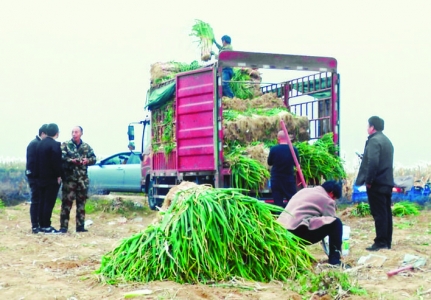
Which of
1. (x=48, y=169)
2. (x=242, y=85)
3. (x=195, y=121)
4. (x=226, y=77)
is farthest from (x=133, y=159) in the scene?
(x=48, y=169)

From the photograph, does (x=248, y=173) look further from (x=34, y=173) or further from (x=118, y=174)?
(x=118, y=174)

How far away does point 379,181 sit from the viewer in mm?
9492

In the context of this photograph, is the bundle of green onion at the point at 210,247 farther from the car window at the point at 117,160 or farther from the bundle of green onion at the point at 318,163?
the car window at the point at 117,160

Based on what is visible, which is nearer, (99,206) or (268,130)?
(268,130)

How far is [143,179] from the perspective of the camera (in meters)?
17.1

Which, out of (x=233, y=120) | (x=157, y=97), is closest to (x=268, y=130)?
(x=233, y=120)

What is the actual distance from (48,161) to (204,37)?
496cm

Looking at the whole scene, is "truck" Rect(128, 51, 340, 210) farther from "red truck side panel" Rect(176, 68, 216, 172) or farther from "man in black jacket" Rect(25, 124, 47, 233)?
"man in black jacket" Rect(25, 124, 47, 233)

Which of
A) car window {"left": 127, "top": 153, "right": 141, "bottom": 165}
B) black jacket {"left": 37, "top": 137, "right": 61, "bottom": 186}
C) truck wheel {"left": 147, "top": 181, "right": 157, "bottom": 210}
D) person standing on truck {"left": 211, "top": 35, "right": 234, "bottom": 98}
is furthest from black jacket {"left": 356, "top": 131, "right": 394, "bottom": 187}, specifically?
car window {"left": 127, "top": 153, "right": 141, "bottom": 165}

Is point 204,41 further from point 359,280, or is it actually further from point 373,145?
point 359,280

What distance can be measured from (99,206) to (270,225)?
10.6 meters

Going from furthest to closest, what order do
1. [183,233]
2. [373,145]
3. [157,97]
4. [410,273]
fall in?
1. [157,97]
2. [373,145]
3. [410,273]
4. [183,233]

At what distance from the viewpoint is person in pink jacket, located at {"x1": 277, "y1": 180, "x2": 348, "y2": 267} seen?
7730 mm

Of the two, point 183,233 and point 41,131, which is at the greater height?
point 41,131
